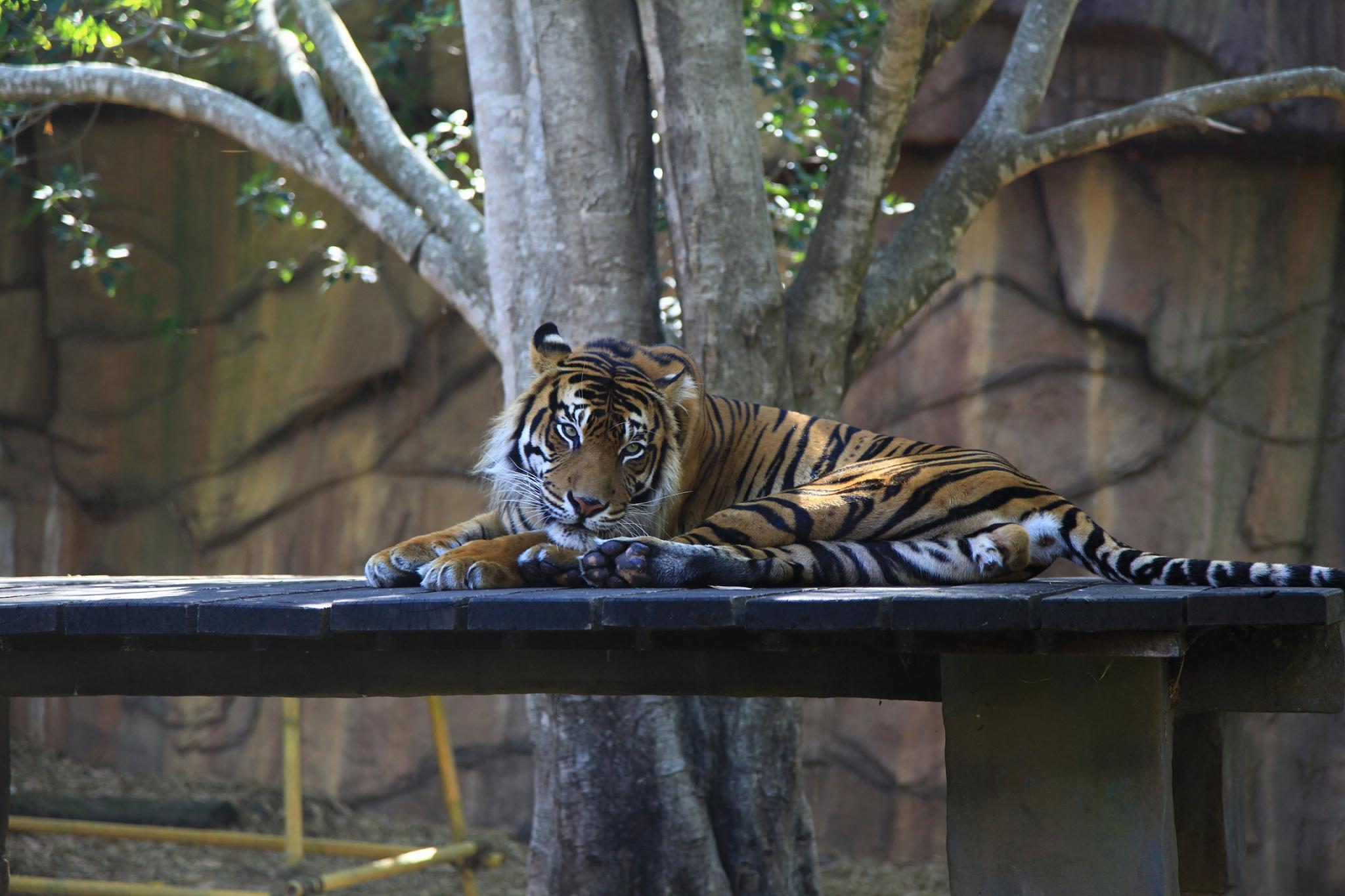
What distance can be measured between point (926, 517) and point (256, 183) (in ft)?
13.2

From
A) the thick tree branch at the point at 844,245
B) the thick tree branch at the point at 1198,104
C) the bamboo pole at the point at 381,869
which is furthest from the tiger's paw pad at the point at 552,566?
the thick tree branch at the point at 1198,104

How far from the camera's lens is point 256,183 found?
6.04 m

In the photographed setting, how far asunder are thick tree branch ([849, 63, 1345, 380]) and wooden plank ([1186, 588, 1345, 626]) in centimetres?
281

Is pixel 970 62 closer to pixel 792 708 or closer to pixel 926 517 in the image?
pixel 792 708

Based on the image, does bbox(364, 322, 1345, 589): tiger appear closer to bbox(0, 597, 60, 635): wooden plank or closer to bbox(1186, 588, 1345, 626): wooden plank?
bbox(1186, 588, 1345, 626): wooden plank

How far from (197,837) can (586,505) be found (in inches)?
117

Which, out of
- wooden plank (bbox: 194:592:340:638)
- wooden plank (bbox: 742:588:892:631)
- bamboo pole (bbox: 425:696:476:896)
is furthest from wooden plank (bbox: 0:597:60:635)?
bamboo pole (bbox: 425:696:476:896)

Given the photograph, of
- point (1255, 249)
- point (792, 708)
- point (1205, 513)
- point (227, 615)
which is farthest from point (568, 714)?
point (1255, 249)

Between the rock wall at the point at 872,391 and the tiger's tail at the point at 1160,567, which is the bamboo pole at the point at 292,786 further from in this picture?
the tiger's tail at the point at 1160,567

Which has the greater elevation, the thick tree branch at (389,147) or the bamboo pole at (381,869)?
the thick tree branch at (389,147)

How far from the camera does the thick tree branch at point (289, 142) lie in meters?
5.08

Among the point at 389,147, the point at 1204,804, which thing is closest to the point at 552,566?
the point at 1204,804

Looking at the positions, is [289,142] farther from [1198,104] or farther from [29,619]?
[1198,104]

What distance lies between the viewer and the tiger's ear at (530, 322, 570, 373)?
3.60m
